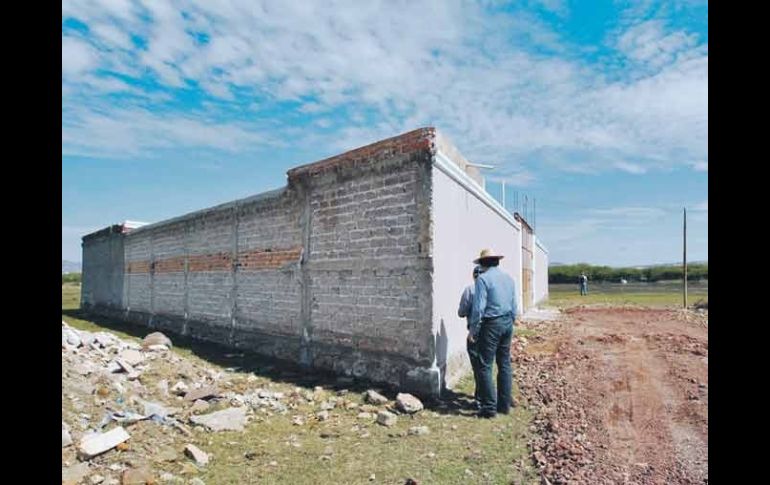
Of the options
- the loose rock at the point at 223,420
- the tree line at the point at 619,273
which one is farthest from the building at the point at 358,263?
the tree line at the point at 619,273

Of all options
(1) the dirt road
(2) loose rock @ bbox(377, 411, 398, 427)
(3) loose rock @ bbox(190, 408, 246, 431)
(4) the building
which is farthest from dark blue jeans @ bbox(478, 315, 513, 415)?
(3) loose rock @ bbox(190, 408, 246, 431)

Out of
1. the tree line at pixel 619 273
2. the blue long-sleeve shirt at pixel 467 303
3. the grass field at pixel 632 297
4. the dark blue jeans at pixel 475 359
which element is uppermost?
the blue long-sleeve shirt at pixel 467 303

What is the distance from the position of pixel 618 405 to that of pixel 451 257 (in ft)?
9.46

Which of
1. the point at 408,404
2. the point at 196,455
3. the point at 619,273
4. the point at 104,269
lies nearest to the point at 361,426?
the point at 408,404

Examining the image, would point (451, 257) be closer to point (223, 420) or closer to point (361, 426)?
point (361, 426)

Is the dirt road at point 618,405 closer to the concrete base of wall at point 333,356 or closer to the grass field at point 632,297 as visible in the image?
the concrete base of wall at point 333,356

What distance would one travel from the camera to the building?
6039 mm

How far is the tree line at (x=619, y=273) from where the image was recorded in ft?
159

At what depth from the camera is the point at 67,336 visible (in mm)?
7418

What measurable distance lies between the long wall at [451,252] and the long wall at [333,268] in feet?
0.69

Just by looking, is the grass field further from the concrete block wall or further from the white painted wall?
the concrete block wall
